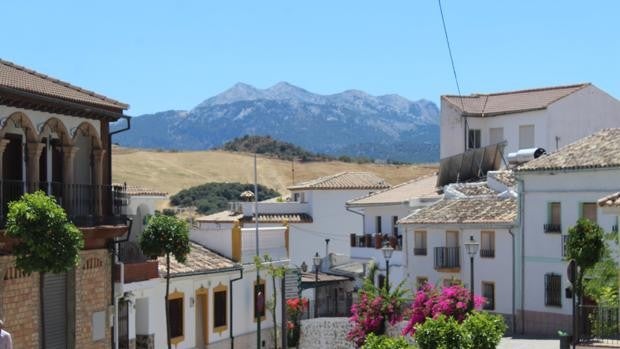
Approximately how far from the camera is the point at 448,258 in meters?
43.2

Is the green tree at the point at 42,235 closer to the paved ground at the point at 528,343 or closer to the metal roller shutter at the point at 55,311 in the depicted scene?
the metal roller shutter at the point at 55,311

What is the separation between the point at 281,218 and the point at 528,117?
1589 centimetres

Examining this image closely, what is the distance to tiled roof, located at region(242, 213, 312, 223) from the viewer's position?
209 ft

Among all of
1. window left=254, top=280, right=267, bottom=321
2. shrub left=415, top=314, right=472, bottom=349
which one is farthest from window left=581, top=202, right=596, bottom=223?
shrub left=415, top=314, right=472, bottom=349

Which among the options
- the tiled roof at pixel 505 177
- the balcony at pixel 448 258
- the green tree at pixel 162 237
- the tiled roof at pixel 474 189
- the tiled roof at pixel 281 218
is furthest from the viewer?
the tiled roof at pixel 281 218

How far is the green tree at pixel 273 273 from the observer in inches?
1527

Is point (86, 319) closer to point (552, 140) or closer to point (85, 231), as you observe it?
point (85, 231)

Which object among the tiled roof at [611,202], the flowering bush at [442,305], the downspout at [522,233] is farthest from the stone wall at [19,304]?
the downspout at [522,233]

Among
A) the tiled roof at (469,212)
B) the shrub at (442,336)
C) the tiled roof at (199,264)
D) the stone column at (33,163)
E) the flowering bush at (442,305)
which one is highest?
the stone column at (33,163)

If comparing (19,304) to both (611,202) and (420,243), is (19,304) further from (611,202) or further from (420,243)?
(420,243)

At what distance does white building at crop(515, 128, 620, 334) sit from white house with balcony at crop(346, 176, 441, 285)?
7.61 meters

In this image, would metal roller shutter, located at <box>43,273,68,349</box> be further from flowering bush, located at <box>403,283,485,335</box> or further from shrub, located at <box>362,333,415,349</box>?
flowering bush, located at <box>403,283,485,335</box>

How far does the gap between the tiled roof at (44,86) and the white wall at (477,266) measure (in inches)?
694

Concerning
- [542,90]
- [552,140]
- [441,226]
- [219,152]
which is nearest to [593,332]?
[441,226]
